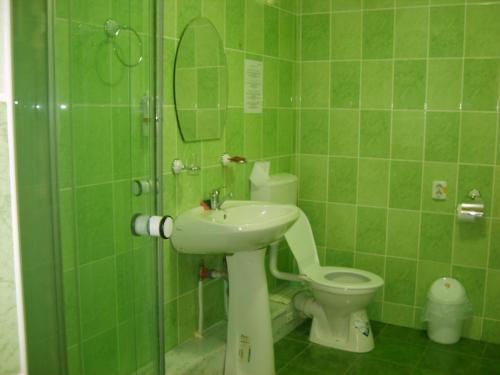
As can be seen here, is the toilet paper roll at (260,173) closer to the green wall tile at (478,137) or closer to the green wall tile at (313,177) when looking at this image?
the green wall tile at (313,177)

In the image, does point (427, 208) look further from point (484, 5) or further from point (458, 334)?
point (484, 5)

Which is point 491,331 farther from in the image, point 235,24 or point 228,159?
point 235,24

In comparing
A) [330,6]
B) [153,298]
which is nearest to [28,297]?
[153,298]

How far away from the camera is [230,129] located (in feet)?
9.68

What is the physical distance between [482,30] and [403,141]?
2.49 feet

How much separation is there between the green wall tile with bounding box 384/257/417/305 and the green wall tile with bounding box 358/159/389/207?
15.2 inches

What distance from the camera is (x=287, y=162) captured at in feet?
11.8

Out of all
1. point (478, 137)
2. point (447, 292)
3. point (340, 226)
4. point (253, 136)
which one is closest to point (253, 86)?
point (253, 136)

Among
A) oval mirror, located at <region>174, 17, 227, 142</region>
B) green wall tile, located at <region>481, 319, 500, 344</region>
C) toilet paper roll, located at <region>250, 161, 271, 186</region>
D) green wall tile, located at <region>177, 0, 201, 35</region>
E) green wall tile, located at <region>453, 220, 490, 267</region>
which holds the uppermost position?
green wall tile, located at <region>177, 0, 201, 35</region>

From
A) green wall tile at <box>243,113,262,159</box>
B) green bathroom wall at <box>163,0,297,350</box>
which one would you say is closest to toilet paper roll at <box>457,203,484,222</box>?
green bathroom wall at <box>163,0,297,350</box>

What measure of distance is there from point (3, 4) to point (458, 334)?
306 centimetres

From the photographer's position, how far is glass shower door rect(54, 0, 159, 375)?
3.51ft

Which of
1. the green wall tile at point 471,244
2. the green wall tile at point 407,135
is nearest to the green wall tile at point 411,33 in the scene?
the green wall tile at point 407,135

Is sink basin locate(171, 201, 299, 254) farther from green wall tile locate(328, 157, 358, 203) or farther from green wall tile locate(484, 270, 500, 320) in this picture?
green wall tile locate(484, 270, 500, 320)
